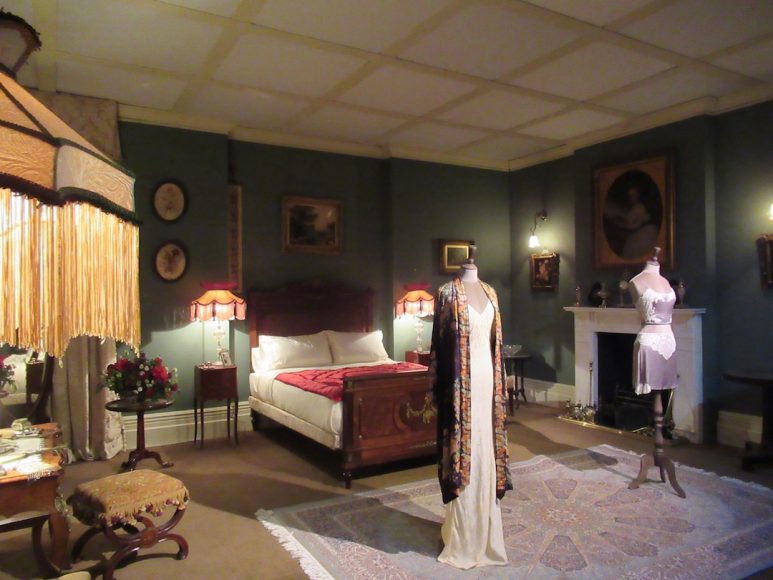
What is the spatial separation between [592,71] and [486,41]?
1.09m

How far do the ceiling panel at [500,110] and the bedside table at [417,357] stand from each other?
8.35 feet

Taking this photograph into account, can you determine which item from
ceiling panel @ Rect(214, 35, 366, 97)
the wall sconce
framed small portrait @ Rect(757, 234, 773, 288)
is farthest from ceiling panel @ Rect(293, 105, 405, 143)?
framed small portrait @ Rect(757, 234, 773, 288)

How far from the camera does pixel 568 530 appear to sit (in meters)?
3.32

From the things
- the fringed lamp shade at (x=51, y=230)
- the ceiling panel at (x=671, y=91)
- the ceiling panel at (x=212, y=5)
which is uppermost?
the ceiling panel at (x=212, y=5)

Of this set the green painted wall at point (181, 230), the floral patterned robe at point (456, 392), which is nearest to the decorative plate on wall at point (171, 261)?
the green painted wall at point (181, 230)

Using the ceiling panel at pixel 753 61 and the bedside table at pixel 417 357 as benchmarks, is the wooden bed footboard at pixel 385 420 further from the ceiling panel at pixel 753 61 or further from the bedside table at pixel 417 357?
the ceiling panel at pixel 753 61

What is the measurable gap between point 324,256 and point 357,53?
2.77 meters

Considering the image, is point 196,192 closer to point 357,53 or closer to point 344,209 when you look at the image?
point 344,209

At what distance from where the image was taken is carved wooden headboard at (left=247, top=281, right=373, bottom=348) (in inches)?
233

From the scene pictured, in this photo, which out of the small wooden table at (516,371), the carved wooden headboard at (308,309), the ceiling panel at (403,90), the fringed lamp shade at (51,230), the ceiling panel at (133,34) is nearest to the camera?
the fringed lamp shade at (51,230)

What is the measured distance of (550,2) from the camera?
3.37 m

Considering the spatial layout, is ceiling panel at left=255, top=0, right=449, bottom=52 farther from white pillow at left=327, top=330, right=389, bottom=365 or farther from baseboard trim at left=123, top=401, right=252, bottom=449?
baseboard trim at left=123, top=401, right=252, bottom=449

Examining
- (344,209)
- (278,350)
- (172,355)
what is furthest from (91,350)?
(344,209)

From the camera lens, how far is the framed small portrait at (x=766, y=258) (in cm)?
482
